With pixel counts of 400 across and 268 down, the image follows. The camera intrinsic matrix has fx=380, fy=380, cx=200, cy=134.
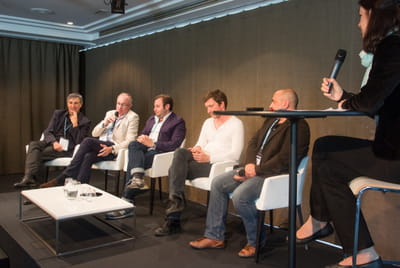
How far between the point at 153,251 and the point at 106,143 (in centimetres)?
174

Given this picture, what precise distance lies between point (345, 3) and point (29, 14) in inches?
158

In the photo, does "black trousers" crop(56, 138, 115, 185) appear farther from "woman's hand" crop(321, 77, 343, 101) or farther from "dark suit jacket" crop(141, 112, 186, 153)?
"woman's hand" crop(321, 77, 343, 101)

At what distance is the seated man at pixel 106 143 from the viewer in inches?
157

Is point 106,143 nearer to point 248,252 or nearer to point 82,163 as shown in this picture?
point 82,163

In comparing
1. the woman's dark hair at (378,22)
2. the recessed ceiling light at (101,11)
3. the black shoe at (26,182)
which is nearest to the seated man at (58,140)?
the black shoe at (26,182)

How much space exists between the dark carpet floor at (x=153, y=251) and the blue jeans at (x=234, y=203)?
162mm

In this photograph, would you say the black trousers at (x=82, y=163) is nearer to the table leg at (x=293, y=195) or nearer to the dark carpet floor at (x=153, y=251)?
the dark carpet floor at (x=153, y=251)

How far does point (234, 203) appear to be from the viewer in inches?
106

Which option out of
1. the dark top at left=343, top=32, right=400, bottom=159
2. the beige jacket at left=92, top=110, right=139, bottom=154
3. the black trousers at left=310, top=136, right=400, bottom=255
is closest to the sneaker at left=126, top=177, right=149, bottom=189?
the beige jacket at left=92, top=110, right=139, bottom=154

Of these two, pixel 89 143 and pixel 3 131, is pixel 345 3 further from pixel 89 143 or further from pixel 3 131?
pixel 3 131

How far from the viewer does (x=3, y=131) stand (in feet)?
→ 19.0

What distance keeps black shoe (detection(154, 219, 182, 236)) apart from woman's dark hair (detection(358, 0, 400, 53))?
7.01ft

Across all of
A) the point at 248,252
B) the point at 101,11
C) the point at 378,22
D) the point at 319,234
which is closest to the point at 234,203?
the point at 248,252

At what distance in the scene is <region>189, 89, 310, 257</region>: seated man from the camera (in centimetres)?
266
